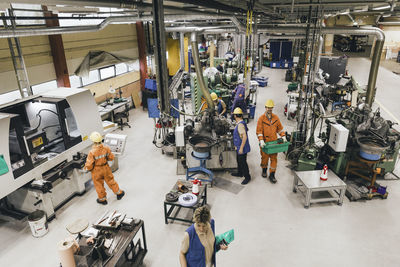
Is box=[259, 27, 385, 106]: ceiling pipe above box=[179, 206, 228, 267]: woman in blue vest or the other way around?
above

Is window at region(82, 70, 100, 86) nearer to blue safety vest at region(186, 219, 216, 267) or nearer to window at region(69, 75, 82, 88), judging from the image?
window at region(69, 75, 82, 88)

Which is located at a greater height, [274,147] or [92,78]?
[92,78]

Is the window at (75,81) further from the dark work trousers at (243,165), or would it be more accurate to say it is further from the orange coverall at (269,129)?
the orange coverall at (269,129)

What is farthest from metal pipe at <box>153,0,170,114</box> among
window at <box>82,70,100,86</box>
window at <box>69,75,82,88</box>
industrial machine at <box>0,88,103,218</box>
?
window at <box>82,70,100,86</box>

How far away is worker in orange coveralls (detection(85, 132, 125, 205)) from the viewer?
15.4 ft

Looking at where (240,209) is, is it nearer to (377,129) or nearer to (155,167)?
(155,167)

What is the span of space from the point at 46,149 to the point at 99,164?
1472mm

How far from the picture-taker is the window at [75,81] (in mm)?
8178

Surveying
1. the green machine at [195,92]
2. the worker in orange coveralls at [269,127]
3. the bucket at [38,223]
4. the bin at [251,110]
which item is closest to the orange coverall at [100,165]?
the bucket at [38,223]

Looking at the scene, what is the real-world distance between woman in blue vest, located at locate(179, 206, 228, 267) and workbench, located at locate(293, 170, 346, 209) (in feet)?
8.92

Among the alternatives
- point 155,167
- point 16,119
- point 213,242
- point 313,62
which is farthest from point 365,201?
point 16,119

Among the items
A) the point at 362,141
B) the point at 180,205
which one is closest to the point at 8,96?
the point at 180,205

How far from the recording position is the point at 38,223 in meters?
4.31

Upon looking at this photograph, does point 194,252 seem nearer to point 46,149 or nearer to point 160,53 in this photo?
point 160,53
